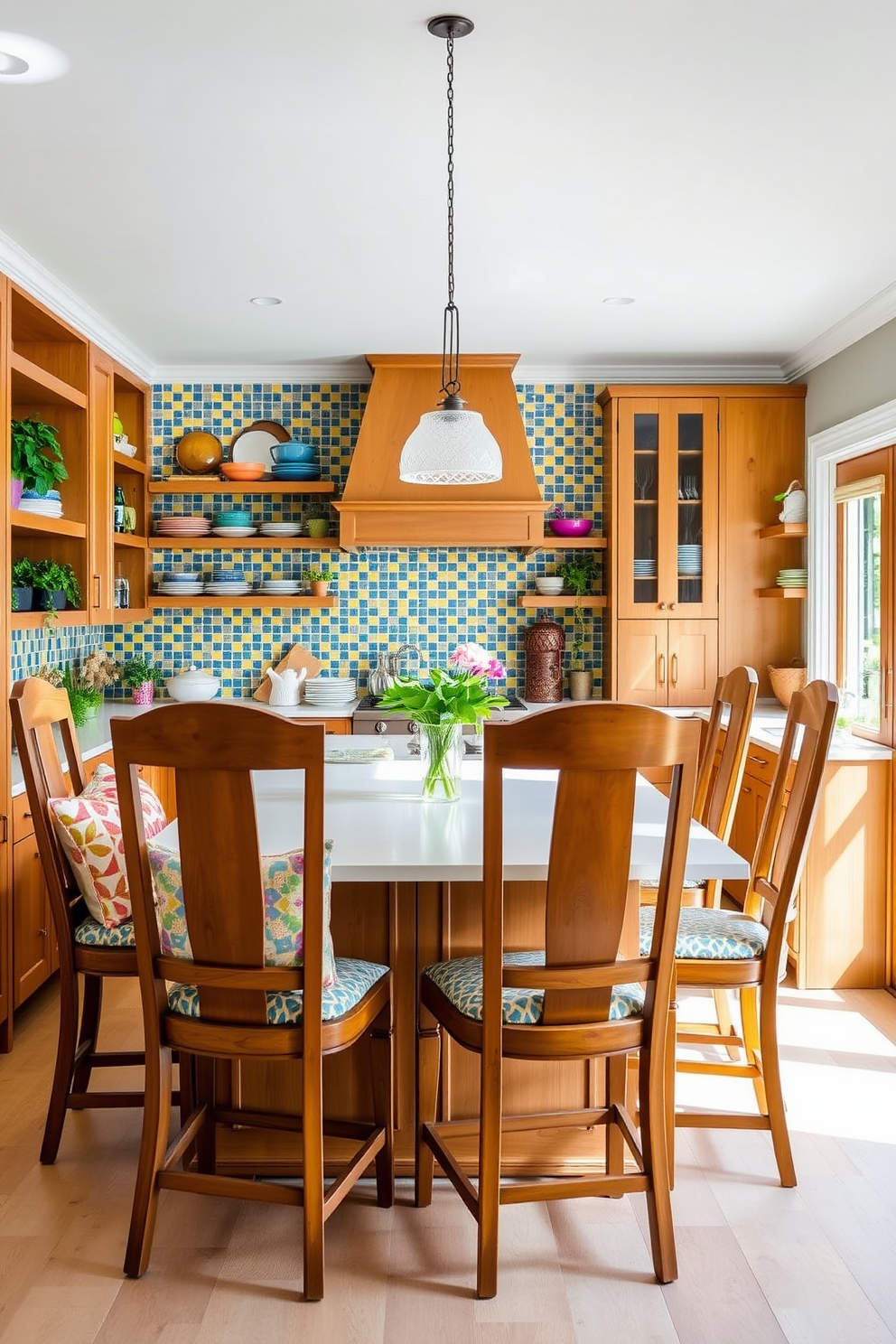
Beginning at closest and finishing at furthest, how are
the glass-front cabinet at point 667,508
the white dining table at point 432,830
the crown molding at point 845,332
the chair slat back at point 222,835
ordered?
the chair slat back at point 222,835
the white dining table at point 432,830
the crown molding at point 845,332
the glass-front cabinet at point 667,508

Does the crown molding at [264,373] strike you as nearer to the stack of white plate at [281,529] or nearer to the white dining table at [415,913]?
the stack of white plate at [281,529]

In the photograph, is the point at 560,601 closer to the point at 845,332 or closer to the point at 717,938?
the point at 845,332

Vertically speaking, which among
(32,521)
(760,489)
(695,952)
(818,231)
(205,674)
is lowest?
(695,952)

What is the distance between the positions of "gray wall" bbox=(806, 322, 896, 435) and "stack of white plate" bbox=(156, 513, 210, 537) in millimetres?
2965

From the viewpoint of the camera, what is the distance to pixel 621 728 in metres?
1.77

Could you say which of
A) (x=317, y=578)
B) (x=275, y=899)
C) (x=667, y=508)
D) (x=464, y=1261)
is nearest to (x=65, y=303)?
(x=317, y=578)

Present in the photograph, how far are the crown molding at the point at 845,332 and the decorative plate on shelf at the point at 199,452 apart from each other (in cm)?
285

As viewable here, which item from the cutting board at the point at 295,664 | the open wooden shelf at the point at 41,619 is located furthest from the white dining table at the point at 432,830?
the cutting board at the point at 295,664

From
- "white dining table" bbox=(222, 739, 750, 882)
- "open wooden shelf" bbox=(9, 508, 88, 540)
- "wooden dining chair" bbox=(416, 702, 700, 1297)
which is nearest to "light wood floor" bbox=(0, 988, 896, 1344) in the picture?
"wooden dining chair" bbox=(416, 702, 700, 1297)

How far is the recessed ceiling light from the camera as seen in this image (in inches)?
88.4

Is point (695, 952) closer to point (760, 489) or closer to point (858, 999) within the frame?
point (858, 999)

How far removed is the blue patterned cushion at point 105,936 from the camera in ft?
7.75

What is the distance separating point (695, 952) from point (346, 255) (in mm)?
2573

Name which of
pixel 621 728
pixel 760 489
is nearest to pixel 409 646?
pixel 760 489
